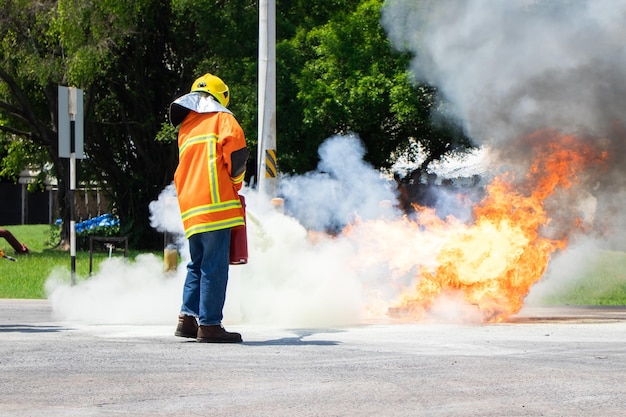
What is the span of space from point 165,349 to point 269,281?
297cm

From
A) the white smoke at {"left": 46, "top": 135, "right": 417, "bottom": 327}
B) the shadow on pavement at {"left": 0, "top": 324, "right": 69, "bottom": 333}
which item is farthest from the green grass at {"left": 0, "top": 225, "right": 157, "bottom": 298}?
the shadow on pavement at {"left": 0, "top": 324, "right": 69, "bottom": 333}

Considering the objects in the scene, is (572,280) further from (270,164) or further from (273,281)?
(273,281)

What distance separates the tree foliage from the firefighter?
580 inches

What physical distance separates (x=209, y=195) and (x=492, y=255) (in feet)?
11.5

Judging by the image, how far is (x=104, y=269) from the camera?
1236 cm

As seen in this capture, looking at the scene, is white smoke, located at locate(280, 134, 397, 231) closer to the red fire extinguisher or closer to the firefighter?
the red fire extinguisher

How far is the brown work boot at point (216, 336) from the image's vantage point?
355 inches

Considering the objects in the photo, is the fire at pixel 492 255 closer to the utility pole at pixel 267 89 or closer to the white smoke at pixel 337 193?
the white smoke at pixel 337 193

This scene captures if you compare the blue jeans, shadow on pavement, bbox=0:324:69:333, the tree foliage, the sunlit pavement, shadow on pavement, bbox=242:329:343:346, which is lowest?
the sunlit pavement

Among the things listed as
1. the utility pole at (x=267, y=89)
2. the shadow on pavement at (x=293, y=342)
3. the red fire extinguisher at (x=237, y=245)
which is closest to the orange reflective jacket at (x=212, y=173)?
the red fire extinguisher at (x=237, y=245)

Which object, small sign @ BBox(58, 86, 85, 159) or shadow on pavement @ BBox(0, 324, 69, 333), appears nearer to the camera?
shadow on pavement @ BBox(0, 324, 69, 333)

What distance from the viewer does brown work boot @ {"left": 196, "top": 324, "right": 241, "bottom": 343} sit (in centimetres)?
A: 902

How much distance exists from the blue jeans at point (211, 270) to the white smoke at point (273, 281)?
180 cm

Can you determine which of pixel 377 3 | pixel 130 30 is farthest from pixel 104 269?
pixel 130 30
